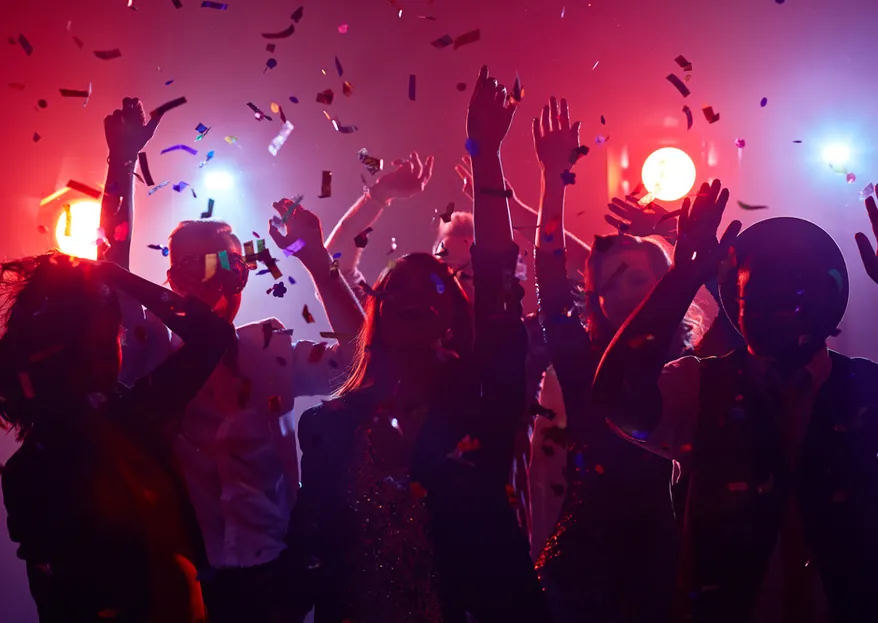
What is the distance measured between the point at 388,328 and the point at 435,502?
1.43ft

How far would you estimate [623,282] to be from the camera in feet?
6.71

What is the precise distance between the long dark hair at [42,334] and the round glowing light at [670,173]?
176 inches

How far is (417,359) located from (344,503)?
0.38 metres

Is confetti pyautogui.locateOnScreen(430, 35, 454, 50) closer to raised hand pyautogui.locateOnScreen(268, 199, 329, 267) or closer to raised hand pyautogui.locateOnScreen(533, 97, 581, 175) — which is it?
raised hand pyautogui.locateOnScreen(533, 97, 581, 175)

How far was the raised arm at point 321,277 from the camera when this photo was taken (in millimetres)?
2090

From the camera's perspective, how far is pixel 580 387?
174 cm

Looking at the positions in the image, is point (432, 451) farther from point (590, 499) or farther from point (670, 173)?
point (670, 173)

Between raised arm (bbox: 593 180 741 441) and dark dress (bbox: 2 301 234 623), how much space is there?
102 cm

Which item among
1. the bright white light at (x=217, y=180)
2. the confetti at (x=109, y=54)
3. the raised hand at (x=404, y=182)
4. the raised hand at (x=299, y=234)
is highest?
the confetti at (x=109, y=54)

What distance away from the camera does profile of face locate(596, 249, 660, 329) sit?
2.01m

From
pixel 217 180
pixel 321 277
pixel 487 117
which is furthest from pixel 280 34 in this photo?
pixel 487 117

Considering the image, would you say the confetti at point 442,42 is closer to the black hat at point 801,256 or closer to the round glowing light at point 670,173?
the black hat at point 801,256

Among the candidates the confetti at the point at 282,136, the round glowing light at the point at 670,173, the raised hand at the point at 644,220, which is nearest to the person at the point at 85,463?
the raised hand at the point at 644,220

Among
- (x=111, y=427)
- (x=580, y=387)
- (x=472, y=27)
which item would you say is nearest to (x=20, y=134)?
(x=472, y=27)
